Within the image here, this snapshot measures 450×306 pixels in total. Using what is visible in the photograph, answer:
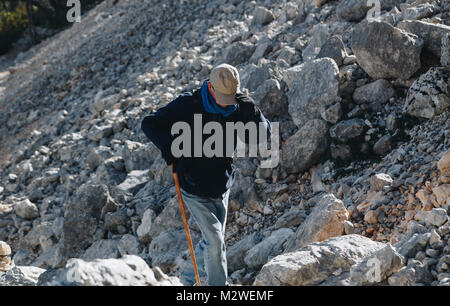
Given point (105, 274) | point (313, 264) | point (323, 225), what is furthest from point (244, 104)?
point (105, 274)

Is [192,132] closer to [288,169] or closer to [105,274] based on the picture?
[105,274]

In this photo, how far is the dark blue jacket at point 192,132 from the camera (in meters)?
4.46

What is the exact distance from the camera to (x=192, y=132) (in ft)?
14.5

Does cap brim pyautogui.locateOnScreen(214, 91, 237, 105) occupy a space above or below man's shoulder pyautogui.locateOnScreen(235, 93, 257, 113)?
above

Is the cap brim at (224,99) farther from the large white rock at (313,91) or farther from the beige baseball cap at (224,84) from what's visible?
the large white rock at (313,91)

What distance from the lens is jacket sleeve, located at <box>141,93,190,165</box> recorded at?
176 inches

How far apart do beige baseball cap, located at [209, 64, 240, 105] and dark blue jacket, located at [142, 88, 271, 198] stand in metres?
0.10

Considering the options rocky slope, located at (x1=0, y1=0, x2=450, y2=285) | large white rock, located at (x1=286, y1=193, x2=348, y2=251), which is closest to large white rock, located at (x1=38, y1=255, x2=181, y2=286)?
rocky slope, located at (x1=0, y1=0, x2=450, y2=285)

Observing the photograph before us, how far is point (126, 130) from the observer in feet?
34.4
